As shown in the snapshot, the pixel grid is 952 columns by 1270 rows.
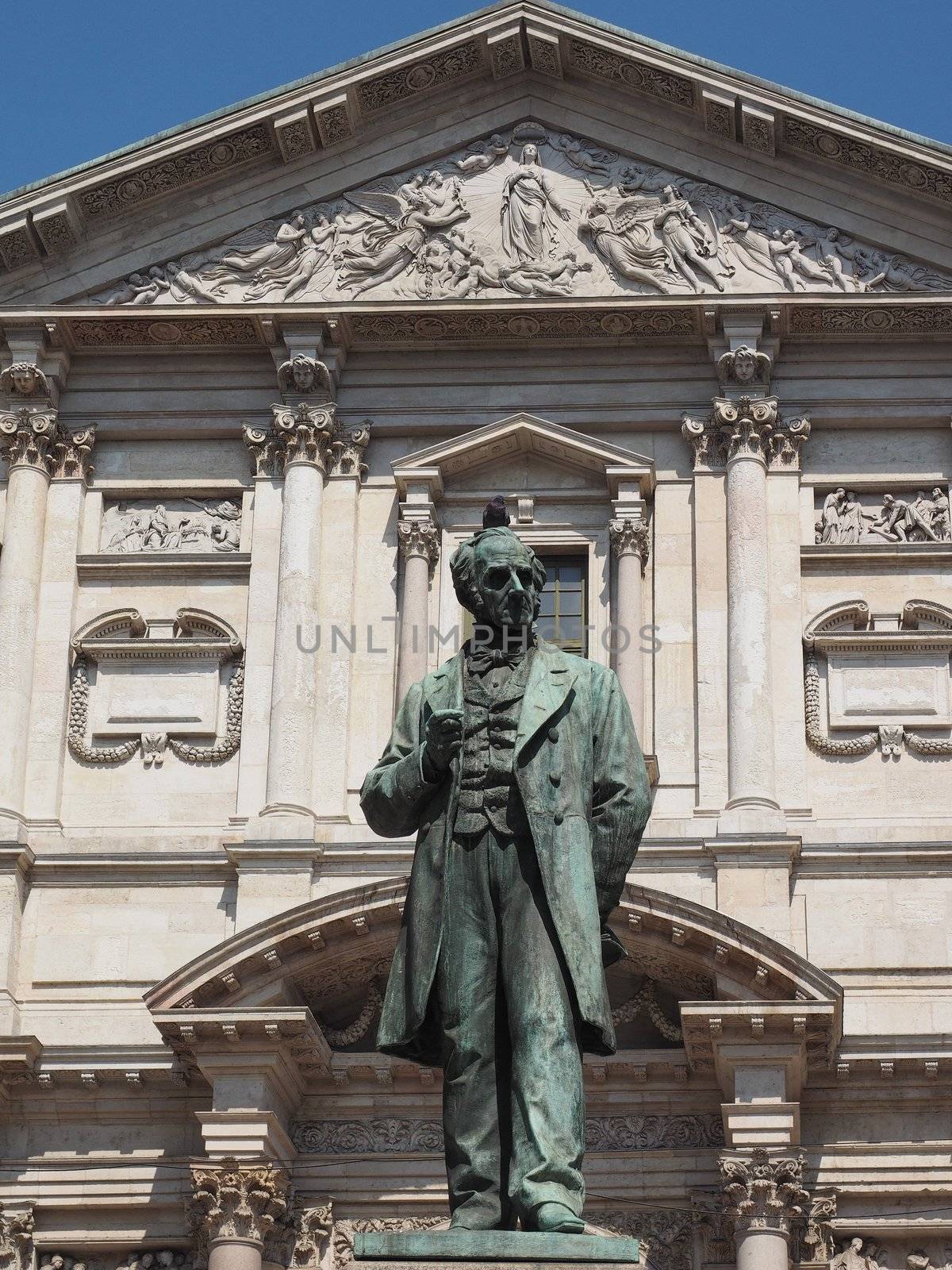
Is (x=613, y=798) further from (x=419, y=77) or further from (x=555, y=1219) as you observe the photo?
(x=419, y=77)

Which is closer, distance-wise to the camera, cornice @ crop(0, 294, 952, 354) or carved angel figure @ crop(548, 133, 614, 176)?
cornice @ crop(0, 294, 952, 354)

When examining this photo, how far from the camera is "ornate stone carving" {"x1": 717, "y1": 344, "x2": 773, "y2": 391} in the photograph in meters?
20.7

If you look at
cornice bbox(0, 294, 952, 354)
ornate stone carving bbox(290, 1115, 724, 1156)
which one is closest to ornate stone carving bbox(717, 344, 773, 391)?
cornice bbox(0, 294, 952, 354)

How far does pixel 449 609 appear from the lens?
67.2 feet

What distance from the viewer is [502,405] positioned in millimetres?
21078

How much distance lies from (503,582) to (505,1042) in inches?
51.9

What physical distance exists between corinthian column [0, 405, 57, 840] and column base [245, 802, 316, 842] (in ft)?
6.12

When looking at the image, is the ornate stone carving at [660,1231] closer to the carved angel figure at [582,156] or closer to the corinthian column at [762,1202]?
the corinthian column at [762,1202]

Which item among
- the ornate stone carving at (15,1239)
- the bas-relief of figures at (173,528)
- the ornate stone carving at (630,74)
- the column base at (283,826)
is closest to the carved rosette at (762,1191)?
the column base at (283,826)

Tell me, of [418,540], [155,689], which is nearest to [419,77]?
[418,540]

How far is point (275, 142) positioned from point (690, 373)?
13.5 feet

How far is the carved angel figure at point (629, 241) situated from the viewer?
69.4ft

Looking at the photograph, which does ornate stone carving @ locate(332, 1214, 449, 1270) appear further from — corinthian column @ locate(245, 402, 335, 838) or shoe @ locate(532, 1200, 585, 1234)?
shoe @ locate(532, 1200, 585, 1234)

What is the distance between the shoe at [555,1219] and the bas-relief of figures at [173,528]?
14760 millimetres
